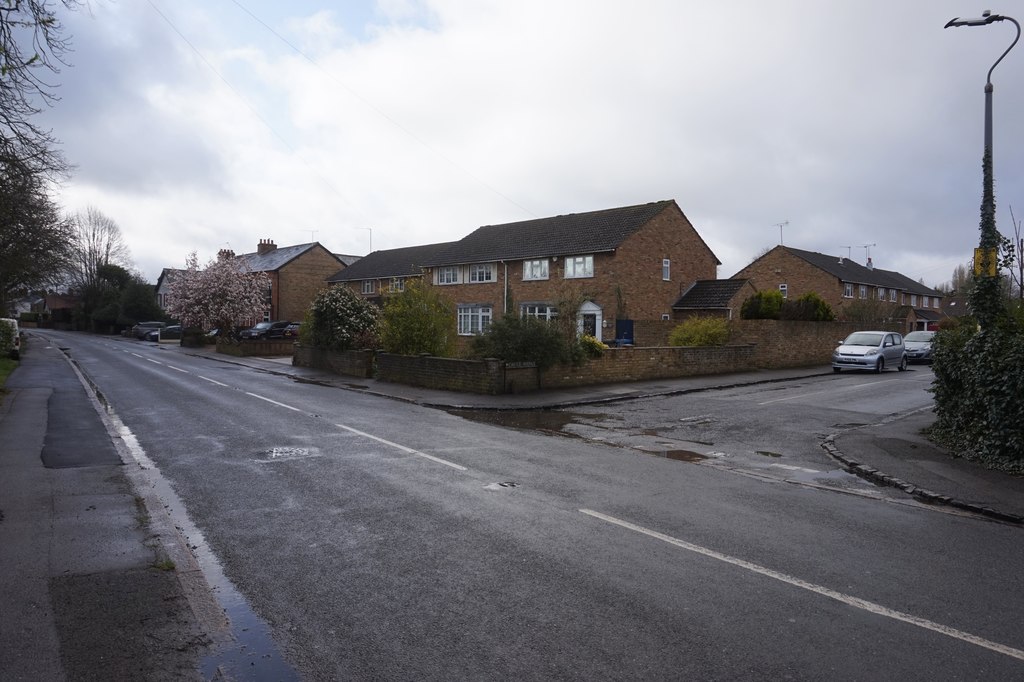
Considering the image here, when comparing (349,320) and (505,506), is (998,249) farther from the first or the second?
(349,320)

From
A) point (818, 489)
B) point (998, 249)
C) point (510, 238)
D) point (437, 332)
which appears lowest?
point (818, 489)

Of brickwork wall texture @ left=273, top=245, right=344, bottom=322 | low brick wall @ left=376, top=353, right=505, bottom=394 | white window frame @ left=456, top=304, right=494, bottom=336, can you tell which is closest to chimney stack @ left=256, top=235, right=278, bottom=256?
brickwork wall texture @ left=273, top=245, right=344, bottom=322

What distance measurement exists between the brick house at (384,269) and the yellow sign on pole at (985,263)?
4242cm

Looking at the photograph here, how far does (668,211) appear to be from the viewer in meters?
40.2

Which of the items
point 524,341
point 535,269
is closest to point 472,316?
point 535,269

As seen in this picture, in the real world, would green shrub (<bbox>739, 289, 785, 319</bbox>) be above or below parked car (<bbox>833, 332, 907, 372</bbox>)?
above

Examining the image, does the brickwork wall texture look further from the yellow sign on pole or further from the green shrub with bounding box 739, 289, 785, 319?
the yellow sign on pole

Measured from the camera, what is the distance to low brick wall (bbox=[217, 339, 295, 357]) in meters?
40.2

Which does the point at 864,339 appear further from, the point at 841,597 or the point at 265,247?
the point at 265,247

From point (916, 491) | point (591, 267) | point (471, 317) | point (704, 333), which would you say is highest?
point (591, 267)

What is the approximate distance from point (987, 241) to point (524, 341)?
442 inches

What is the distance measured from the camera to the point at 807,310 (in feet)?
111

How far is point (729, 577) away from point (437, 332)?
1856cm

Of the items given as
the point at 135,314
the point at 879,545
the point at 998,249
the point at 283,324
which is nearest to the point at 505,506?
the point at 879,545
